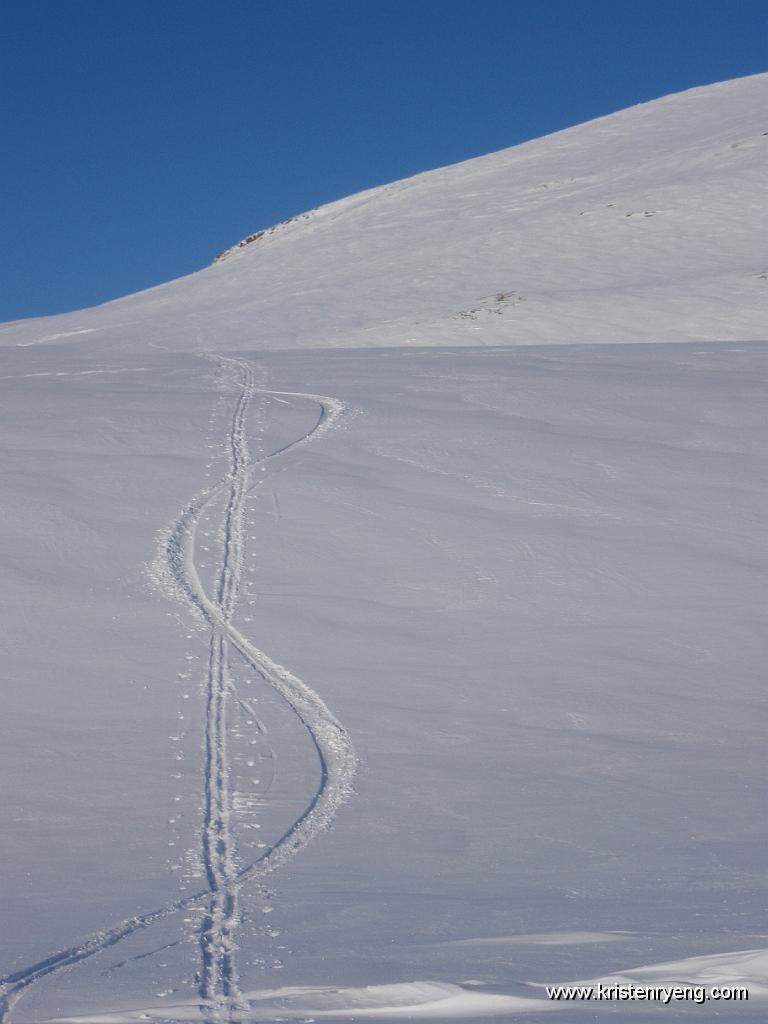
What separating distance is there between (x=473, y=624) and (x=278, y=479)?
3.18 metres

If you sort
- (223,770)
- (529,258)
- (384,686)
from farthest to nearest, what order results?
(529,258)
(384,686)
(223,770)

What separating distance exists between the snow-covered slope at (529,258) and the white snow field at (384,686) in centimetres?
374

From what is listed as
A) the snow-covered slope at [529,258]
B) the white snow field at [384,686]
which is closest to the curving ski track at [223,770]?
the white snow field at [384,686]

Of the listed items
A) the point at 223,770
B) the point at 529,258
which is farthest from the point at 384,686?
the point at 529,258

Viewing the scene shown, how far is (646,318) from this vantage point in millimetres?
19422

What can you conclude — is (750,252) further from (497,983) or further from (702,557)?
(497,983)

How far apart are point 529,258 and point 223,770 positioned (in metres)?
20.8

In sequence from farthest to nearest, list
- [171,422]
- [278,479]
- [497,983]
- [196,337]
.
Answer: [196,337] → [171,422] → [278,479] → [497,983]

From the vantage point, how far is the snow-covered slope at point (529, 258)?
65.7 ft

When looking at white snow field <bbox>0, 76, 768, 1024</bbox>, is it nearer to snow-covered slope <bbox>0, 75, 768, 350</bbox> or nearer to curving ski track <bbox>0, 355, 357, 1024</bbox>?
curving ski track <bbox>0, 355, 357, 1024</bbox>

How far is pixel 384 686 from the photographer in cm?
620

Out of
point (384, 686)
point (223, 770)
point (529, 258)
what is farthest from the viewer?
point (529, 258)

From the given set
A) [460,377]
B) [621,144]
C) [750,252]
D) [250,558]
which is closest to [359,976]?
[250,558]

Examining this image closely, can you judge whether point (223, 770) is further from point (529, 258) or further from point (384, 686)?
point (529, 258)
